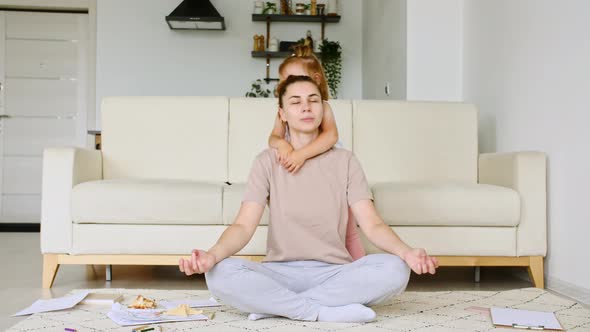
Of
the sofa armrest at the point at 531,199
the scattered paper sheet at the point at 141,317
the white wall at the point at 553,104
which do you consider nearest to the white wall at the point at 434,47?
the white wall at the point at 553,104

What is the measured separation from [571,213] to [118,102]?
86.8 inches

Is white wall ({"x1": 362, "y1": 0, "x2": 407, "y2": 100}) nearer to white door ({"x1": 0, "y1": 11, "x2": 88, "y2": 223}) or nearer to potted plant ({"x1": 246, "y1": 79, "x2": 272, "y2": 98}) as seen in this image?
potted plant ({"x1": 246, "y1": 79, "x2": 272, "y2": 98})

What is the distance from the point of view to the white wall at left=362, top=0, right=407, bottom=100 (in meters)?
4.17

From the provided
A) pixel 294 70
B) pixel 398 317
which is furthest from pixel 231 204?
pixel 398 317

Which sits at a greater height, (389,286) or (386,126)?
(386,126)

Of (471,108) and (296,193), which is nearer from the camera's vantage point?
(296,193)

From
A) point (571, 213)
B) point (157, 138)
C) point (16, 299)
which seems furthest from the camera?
point (157, 138)

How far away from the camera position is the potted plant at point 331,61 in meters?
5.43

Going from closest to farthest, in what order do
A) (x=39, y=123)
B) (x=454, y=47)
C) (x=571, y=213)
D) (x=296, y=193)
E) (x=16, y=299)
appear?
(x=296, y=193) < (x=16, y=299) < (x=571, y=213) < (x=454, y=47) < (x=39, y=123)

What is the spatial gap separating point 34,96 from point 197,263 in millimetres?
4706

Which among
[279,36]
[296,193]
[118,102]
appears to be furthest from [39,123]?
[296,193]

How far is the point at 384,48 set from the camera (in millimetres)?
4742

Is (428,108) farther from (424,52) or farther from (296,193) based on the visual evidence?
(296,193)

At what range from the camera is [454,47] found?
157 inches
